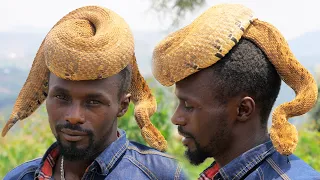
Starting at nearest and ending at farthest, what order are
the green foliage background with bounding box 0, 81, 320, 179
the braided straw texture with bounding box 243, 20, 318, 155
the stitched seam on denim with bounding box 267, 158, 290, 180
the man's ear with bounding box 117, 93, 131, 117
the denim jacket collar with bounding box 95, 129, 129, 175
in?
1. the stitched seam on denim with bounding box 267, 158, 290, 180
2. the braided straw texture with bounding box 243, 20, 318, 155
3. the denim jacket collar with bounding box 95, 129, 129, 175
4. the man's ear with bounding box 117, 93, 131, 117
5. the green foliage background with bounding box 0, 81, 320, 179

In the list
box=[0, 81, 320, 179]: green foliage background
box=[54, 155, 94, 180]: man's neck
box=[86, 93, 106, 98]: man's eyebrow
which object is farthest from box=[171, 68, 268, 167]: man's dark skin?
box=[0, 81, 320, 179]: green foliage background

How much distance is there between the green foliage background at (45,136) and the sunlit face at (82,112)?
75.1 inches

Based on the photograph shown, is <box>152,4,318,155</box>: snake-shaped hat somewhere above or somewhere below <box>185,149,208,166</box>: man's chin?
above

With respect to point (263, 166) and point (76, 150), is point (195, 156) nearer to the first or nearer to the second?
point (263, 166)

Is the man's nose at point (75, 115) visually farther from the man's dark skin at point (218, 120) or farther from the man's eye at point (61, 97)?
the man's dark skin at point (218, 120)

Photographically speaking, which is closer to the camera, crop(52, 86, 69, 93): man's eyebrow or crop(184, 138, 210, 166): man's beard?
crop(184, 138, 210, 166): man's beard

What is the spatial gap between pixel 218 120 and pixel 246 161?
0.19 m

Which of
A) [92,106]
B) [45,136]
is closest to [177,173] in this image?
[92,106]

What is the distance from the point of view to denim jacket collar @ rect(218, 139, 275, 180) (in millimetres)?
2340

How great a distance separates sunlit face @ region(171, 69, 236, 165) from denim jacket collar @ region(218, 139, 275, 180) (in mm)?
83

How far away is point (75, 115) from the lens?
2748 mm

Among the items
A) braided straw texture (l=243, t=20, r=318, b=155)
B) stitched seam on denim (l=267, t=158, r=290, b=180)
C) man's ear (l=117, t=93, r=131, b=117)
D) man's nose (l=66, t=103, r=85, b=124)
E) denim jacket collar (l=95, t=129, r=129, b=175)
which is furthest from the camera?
man's ear (l=117, t=93, r=131, b=117)

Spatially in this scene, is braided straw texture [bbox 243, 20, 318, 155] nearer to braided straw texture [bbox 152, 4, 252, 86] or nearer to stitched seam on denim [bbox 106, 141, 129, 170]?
braided straw texture [bbox 152, 4, 252, 86]

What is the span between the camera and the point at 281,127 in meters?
2.36
